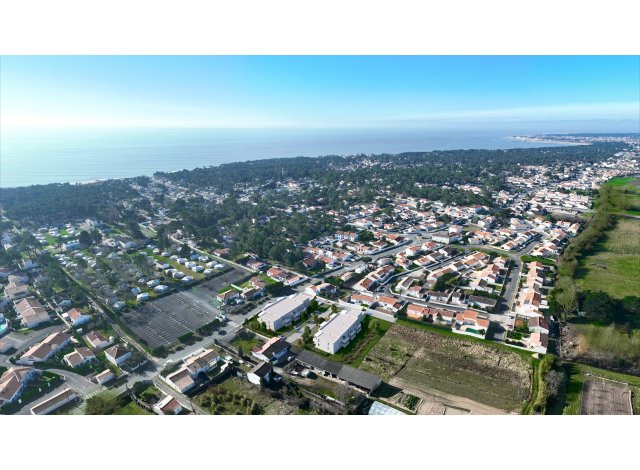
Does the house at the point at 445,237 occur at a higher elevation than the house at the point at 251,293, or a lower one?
higher

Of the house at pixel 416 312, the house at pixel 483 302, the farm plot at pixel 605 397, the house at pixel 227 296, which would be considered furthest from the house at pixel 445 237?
the house at pixel 227 296

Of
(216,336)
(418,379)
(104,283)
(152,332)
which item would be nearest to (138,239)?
(104,283)

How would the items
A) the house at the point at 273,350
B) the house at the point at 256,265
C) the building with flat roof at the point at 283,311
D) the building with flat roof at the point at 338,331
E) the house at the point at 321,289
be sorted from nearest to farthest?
the house at the point at 273,350 < the building with flat roof at the point at 338,331 < the building with flat roof at the point at 283,311 < the house at the point at 321,289 < the house at the point at 256,265

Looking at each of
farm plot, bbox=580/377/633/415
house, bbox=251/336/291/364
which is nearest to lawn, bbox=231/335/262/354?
house, bbox=251/336/291/364

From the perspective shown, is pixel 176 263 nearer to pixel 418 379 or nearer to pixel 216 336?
pixel 216 336

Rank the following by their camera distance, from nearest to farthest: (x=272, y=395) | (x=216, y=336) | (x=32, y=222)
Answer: (x=272, y=395) < (x=216, y=336) < (x=32, y=222)

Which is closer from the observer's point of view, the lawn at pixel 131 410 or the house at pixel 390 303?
the lawn at pixel 131 410

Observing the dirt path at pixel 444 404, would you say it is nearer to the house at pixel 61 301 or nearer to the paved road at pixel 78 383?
the paved road at pixel 78 383

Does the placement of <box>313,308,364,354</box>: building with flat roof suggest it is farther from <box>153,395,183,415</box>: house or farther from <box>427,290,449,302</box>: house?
<box>153,395,183,415</box>: house
